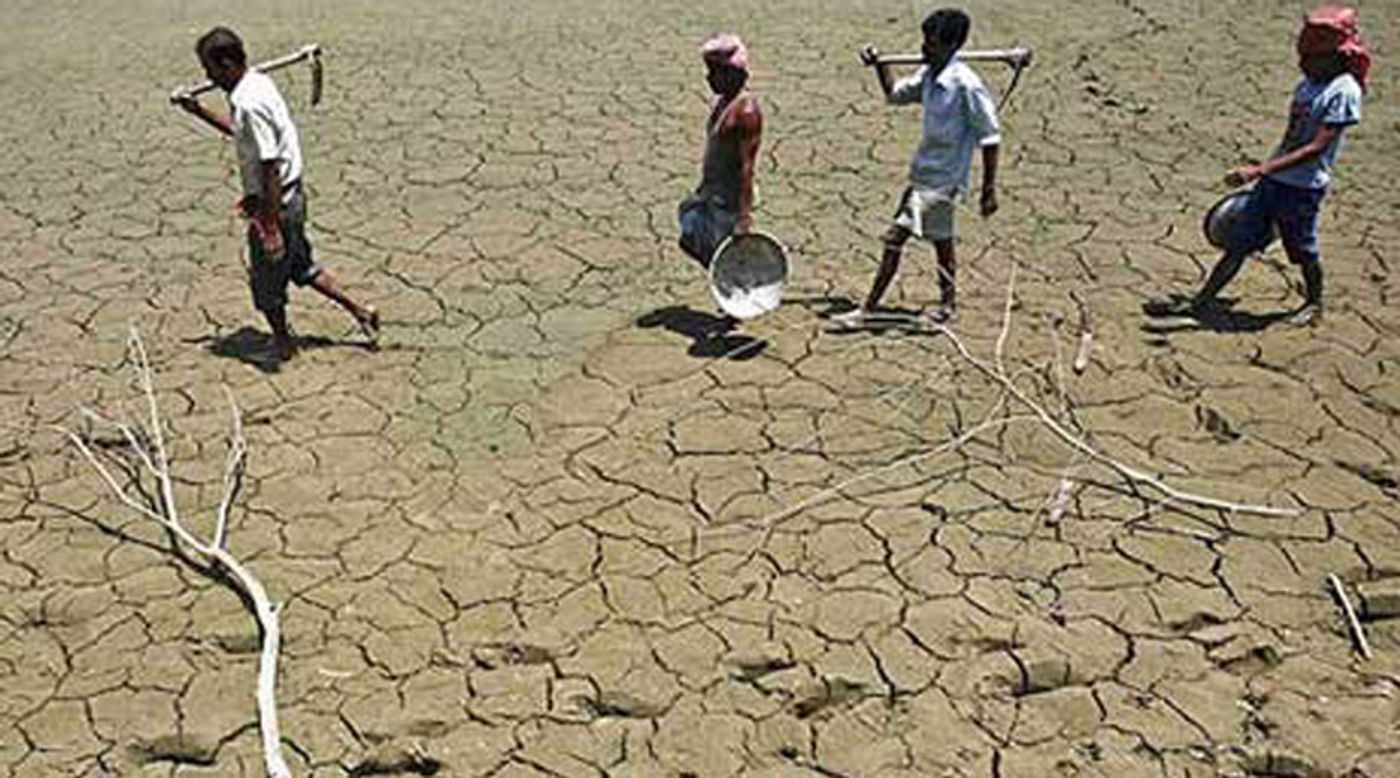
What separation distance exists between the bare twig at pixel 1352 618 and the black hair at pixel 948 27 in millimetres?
2310

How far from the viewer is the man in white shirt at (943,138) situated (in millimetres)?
5121

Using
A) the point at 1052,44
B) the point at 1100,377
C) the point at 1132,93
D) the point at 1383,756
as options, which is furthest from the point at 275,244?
the point at 1052,44

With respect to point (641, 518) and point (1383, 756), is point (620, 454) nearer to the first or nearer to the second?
point (641, 518)

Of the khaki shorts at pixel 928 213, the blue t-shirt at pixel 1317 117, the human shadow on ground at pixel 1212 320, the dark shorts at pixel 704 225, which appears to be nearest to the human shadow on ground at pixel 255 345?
the dark shorts at pixel 704 225

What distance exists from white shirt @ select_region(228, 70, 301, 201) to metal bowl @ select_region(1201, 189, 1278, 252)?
3823 millimetres

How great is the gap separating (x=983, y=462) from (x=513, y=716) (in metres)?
1.96

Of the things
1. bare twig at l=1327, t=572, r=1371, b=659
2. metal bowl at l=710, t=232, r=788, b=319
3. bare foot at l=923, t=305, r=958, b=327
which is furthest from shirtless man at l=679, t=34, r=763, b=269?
bare twig at l=1327, t=572, r=1371, b=659

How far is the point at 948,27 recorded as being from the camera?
504cm

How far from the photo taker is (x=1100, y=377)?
5.31m

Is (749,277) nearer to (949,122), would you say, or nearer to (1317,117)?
(949,122)

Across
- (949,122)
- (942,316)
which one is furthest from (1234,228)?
(949,122)

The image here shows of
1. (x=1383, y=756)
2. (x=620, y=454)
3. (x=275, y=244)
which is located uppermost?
(x=275, y=244)

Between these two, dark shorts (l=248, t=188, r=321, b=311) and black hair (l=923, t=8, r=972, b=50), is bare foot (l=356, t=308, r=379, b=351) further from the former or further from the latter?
black hair (l=923, t=8, r=972, b=50)

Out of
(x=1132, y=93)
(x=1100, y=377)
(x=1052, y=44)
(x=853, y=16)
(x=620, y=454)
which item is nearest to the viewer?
(x=620, y=454)
